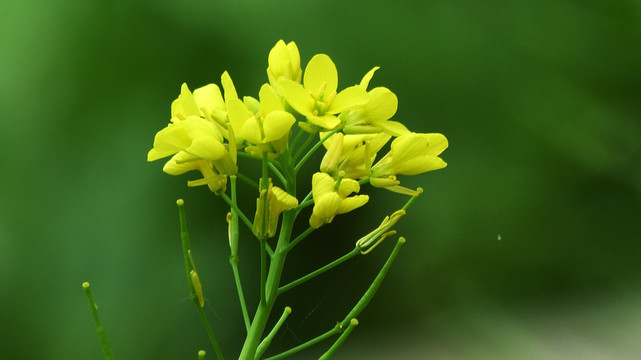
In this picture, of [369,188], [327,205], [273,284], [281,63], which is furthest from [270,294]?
[369,188]

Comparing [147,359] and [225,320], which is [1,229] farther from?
[225,320]

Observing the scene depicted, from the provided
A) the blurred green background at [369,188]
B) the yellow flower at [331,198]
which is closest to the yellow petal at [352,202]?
the yellow flower at [331,198]

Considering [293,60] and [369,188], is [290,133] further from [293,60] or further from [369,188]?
[369,188]

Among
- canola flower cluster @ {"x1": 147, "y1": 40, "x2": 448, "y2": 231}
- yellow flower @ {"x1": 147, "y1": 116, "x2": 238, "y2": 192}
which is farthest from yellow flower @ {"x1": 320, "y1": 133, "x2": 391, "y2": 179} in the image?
yellow flower @ {"x1": 147, "y1": 116, "x2": 238, "y2": 192}

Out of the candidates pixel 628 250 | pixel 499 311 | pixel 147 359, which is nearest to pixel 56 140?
pixel 147 359

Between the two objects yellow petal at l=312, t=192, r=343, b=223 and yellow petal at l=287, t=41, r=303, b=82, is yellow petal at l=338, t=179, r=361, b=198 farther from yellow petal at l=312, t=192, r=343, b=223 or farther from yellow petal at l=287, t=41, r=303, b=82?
yellow petal at l=287, t=41, r=303, b=82

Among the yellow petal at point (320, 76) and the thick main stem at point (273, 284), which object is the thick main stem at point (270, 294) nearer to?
the thick main stem at point (273, 284)
